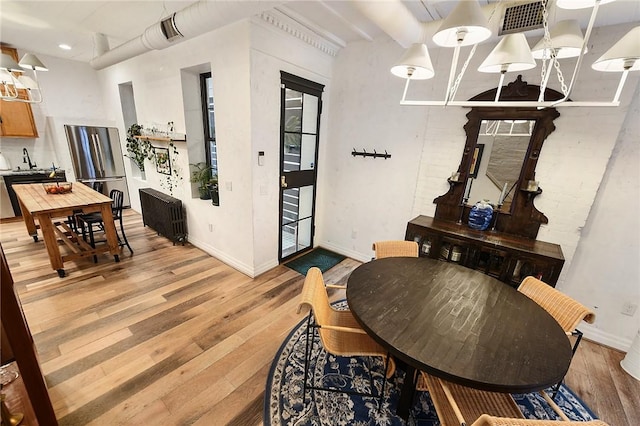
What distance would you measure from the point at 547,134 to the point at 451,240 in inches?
50.2

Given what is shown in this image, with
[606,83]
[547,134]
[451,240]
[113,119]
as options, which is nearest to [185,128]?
[113,119]

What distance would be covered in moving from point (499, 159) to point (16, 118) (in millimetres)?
7433

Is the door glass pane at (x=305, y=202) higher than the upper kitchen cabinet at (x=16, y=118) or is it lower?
lower

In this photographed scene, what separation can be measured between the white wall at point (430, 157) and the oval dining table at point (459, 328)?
4.29 feet

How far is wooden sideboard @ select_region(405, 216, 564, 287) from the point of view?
222 centimetres

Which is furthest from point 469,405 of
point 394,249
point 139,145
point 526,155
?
point 139,145

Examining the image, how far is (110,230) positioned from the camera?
3.17 meters

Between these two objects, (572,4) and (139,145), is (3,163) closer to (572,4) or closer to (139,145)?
(139,145)

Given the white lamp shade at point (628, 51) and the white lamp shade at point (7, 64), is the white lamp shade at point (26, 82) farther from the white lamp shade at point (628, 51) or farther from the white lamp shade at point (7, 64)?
the white lamp shade at point (628, 51)


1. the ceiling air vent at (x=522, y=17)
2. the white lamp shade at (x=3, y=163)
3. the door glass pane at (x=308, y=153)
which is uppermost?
the ceiling air vent at (x=522, y=17)

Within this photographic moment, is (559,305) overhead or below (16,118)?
below

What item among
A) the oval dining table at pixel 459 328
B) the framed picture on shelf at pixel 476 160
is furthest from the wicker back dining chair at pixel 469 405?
the framed picture on shelf at pixel 476 160

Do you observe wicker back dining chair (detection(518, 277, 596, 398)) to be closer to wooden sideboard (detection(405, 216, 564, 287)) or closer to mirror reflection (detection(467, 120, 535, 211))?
wooden sideboard (detection(405, 216, 564, 287))

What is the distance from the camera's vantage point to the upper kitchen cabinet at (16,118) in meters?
4.27
